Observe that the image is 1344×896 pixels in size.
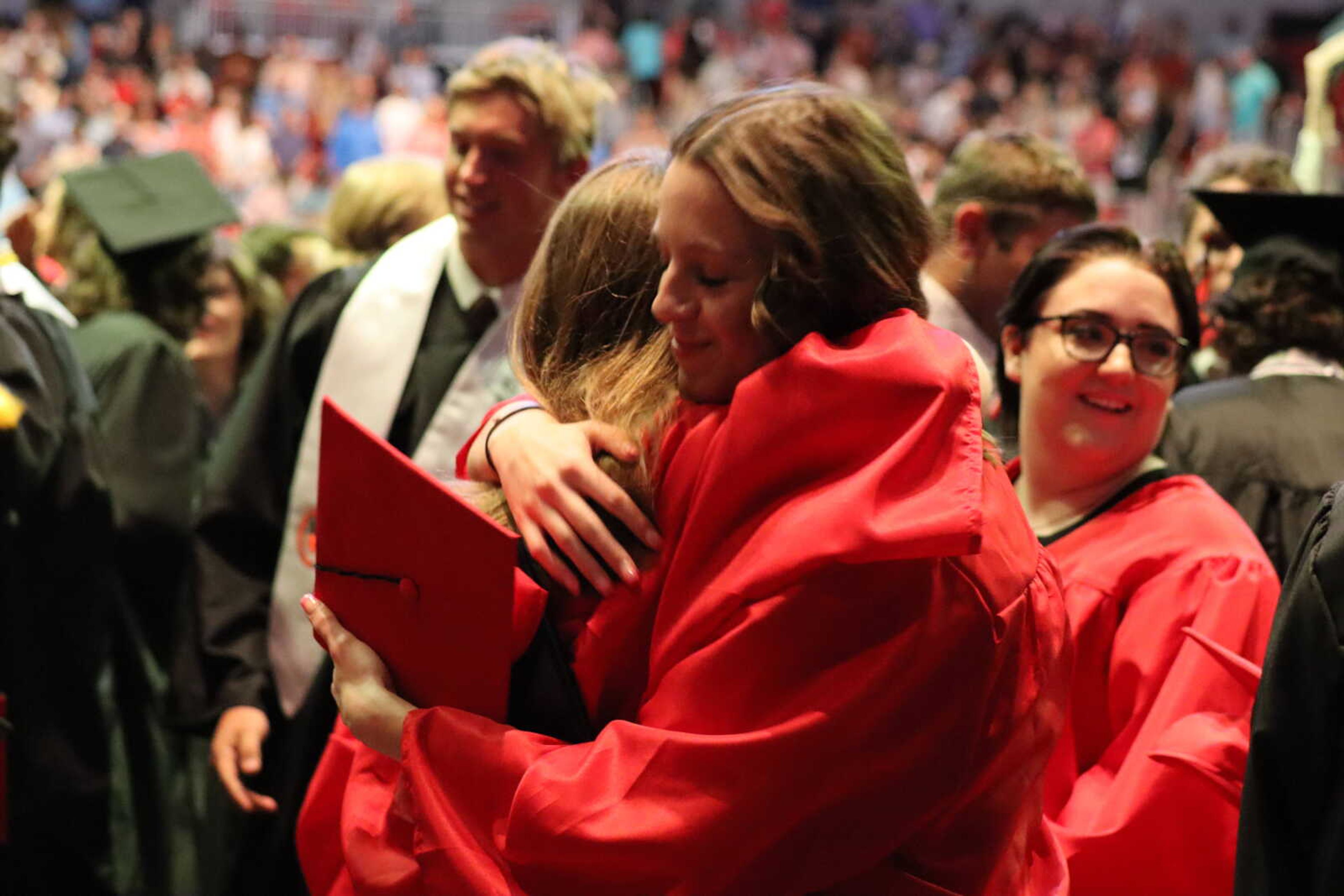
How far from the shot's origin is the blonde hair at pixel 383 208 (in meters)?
4.39

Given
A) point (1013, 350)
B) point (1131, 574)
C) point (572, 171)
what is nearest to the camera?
point (1131, 574)

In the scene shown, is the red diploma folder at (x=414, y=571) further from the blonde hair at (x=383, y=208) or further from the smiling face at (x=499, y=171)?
the blonde hair at (x=383, y=208)

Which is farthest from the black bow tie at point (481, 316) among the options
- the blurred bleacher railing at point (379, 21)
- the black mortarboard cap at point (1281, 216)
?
the blurred bleacher railing at point (379, 21)

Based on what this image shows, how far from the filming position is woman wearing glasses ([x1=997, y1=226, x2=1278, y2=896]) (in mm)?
2047

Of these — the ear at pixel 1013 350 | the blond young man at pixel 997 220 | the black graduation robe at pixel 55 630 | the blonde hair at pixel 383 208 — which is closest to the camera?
the ear at pixel 1013 350

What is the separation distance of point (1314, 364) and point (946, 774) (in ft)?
5.91

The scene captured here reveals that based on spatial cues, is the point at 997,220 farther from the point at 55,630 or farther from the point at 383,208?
the point at 55,630

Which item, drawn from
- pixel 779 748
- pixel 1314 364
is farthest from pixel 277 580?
pixel 1314 364

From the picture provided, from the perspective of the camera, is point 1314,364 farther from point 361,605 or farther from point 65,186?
Result: point 65,186

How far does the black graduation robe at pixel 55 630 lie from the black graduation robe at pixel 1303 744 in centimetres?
245

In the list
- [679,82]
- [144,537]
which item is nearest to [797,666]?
[144,537]

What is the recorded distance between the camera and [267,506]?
3.01m

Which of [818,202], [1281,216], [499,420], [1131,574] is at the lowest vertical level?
[1131,574]

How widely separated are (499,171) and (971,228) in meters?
1.12
